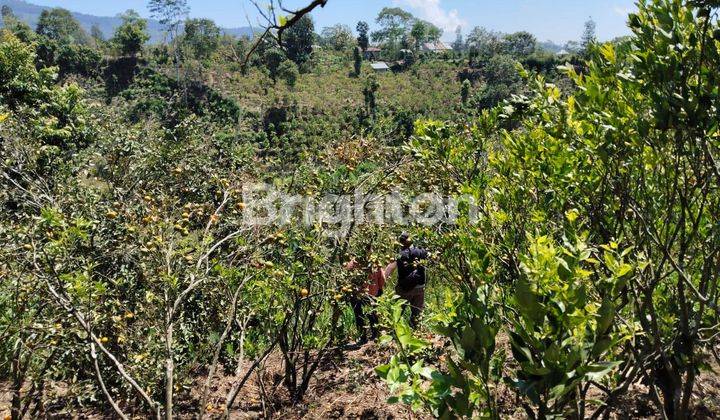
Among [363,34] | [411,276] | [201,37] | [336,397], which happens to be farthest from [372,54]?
[336,397]

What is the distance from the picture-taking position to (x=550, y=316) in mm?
1169

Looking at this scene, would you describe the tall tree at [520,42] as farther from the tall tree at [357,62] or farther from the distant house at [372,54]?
the tall tree at [357,62]

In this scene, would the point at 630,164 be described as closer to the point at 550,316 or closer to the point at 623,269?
the point at 623,269

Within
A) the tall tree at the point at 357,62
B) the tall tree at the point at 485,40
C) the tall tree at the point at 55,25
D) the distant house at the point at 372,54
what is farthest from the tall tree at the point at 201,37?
the tall tree at the point at 485,40

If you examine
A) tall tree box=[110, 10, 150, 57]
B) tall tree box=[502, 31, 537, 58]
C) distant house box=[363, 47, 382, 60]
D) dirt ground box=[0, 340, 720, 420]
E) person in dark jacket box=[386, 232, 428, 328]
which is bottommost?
dirt ground box=[0, 340, 720, 420]

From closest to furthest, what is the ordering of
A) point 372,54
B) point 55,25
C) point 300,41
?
1. point 300,41
2. point 372,54
3. point 55,25

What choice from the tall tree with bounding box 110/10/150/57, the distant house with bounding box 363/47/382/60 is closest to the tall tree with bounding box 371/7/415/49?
the distant house with bounding box 363/47/382/60

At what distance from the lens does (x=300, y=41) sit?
58781 millimetres

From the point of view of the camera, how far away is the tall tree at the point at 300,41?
57.0 m

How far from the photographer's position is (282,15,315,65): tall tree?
56969 millimetres

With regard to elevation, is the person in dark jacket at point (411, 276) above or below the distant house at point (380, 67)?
below

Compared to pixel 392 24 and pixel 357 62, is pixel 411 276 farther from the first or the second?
pixel 392 24

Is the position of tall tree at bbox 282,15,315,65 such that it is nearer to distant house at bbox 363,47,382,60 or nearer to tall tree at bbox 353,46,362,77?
tall tree at bbox 353,46,362,77

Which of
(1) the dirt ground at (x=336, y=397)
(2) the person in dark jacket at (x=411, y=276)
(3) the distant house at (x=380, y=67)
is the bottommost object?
(1) the dirt ground at (x=336, y=397)
